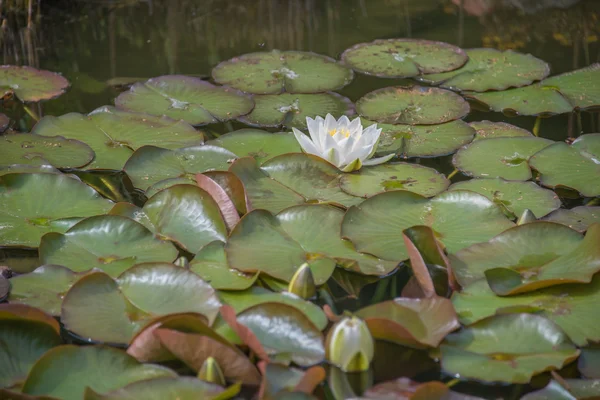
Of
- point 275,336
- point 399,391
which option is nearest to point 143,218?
point 275,336

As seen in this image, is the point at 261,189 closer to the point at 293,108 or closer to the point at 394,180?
the point at 394,180

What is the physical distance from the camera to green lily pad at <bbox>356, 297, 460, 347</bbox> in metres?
1.79

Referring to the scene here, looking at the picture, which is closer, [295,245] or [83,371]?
[83,371]

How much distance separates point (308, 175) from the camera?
2643 millimetres

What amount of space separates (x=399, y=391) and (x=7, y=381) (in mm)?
943

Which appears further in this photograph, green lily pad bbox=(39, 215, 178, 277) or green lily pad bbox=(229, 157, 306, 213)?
green lily pad bbox=(229, 157, 306, 213)

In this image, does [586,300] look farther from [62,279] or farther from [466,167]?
[62,279]

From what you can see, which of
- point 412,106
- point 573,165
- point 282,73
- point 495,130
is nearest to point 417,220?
point 573,165

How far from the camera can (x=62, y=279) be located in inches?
80.6

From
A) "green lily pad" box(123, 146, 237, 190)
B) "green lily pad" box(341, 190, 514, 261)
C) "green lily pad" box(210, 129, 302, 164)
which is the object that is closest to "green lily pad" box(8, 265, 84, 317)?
"green lily pad" box(123, 146, 237, 190)

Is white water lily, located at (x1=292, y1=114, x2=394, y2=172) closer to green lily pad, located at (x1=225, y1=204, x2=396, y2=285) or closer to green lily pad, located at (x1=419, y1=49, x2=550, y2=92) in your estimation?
green lily pad, located at (x1=225, y1=204, x2=396, y2=285)

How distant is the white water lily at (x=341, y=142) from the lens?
8.69 feet

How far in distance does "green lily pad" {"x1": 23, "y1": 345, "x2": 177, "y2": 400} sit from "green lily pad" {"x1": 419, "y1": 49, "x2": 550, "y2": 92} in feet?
7.89

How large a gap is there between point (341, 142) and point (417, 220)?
19.0 inches
